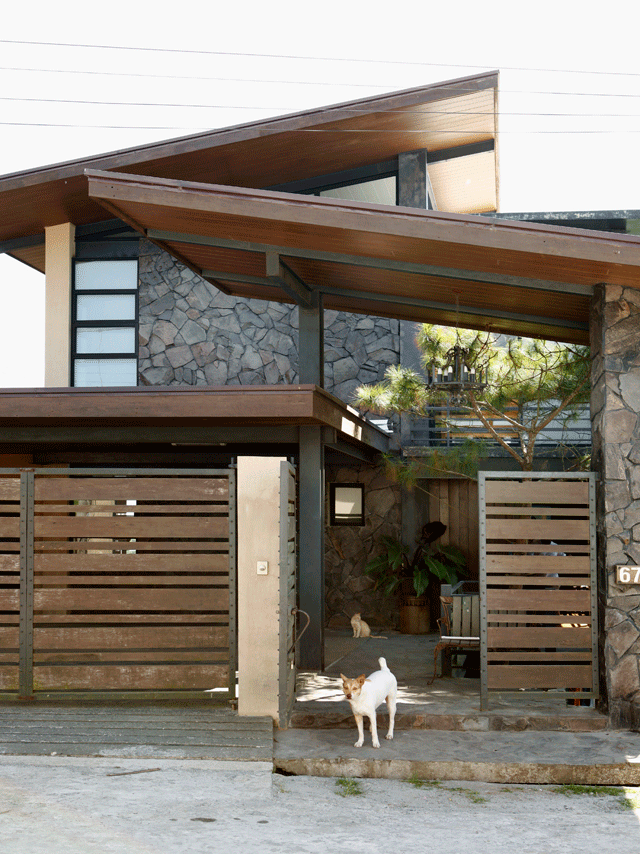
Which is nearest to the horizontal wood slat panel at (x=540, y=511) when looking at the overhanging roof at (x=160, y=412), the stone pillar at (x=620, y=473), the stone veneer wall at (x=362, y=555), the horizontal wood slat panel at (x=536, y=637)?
the stone pillar at (x=620, y=473)

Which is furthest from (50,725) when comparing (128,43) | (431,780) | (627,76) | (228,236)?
(627,76)

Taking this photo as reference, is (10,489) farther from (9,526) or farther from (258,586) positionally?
(258,586)

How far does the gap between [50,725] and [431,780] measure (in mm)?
2749

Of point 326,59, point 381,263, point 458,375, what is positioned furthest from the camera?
point 326,59

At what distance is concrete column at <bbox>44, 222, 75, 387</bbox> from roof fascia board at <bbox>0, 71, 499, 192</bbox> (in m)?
1.65

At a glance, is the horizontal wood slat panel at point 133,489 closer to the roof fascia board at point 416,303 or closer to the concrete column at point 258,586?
the concrete column at point 258,586

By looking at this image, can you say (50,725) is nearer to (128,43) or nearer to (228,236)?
(228,236)

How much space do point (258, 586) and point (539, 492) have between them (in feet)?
7.85

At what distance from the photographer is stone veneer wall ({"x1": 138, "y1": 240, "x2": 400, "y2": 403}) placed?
12.1m

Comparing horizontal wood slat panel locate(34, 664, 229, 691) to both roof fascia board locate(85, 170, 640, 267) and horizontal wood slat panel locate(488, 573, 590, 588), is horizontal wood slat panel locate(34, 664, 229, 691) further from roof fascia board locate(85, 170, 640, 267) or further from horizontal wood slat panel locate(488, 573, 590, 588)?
roof fascia board locate(85, 170, 640, 267)

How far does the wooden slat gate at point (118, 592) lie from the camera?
641 cm

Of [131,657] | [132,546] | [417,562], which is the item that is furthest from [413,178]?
[131,657]

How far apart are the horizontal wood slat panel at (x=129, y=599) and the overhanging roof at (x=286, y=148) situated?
5742 mm

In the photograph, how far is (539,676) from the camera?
643 centimetres
